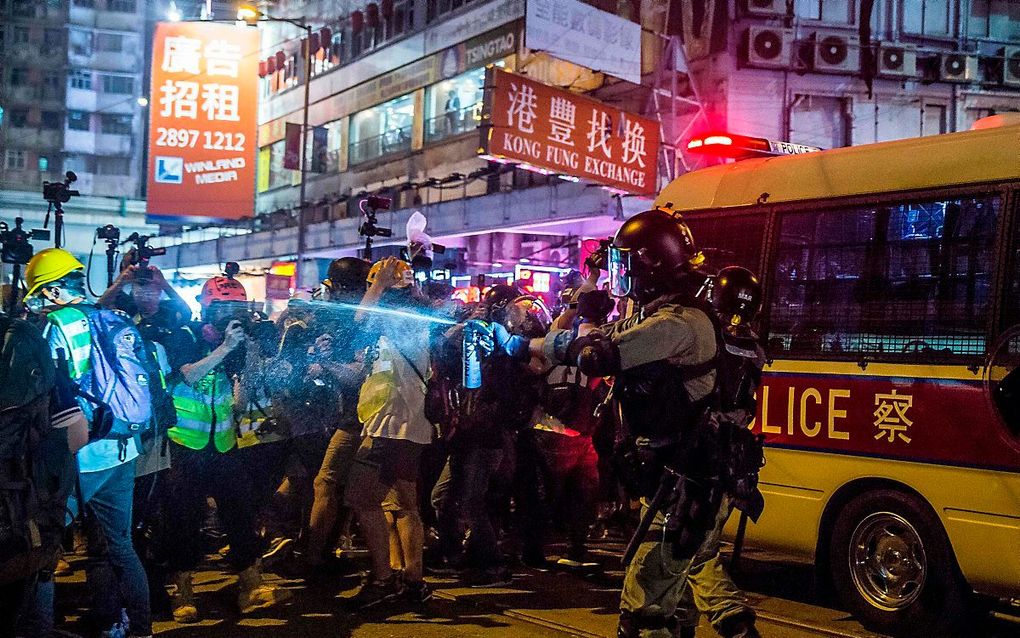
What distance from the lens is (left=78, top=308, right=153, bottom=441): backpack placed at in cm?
508

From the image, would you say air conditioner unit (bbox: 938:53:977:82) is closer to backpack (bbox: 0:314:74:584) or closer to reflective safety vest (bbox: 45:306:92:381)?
reflective safety vest (bbox: 45:306:92:381)

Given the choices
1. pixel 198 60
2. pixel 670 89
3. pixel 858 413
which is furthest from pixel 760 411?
pixel 198 60

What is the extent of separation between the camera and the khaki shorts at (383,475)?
6.30 meters

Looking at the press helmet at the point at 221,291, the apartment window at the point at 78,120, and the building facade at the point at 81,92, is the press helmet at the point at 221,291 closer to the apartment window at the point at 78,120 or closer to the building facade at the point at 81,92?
the building facade at the point at 81,92

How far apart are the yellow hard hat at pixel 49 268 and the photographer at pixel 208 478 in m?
1.03

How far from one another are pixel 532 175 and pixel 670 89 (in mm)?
4491

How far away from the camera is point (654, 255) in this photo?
4.63 m

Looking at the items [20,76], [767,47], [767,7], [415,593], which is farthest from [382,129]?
[20,76]

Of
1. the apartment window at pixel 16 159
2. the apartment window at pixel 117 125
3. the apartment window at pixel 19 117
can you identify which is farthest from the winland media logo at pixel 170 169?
the apartment window at pixel 16 159

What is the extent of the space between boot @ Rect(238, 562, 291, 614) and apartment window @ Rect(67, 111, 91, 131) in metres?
56.7

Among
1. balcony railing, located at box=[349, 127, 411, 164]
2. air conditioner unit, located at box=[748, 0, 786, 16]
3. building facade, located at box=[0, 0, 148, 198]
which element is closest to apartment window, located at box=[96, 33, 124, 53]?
building facade, located at box=[0, 0, 148, 198]

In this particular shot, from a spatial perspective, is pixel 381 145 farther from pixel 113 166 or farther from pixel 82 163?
pixel 82 163

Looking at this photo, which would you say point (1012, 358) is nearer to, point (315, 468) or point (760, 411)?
point (760, 411)

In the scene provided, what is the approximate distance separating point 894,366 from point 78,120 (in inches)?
2310
